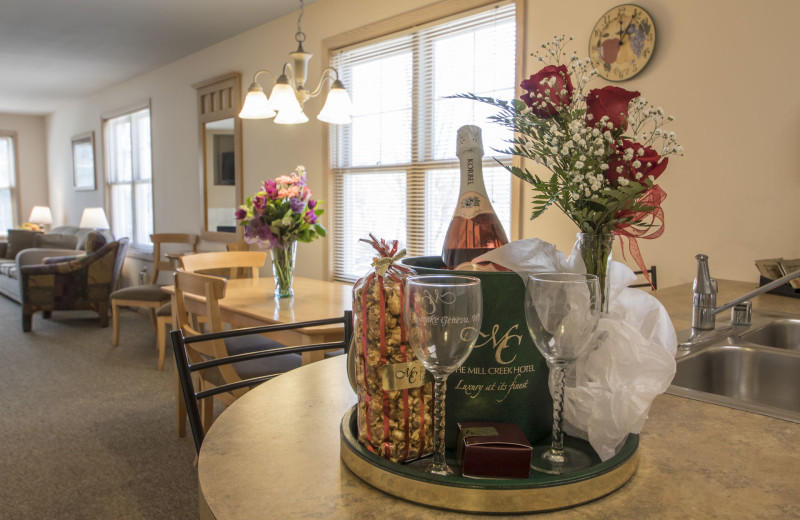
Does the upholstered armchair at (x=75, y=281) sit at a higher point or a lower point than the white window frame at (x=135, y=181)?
lower

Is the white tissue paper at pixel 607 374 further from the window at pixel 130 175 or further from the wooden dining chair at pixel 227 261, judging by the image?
the window at pixel 130 175

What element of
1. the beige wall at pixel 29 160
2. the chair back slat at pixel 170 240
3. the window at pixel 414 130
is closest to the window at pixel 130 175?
the chair back slat at pixel 170 240

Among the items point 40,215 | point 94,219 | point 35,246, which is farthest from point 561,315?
point 40,215

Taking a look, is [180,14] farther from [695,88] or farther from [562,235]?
[695,88]

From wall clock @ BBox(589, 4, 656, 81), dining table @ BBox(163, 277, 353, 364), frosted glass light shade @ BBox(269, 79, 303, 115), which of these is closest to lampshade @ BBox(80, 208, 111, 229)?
dining table @ BBox(163, 277, 353, 364)

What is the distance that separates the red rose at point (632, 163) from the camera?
1.97 ft

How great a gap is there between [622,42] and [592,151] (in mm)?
2264

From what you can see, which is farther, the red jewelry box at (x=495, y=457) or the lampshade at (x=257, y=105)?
the lampshade at (x=257, y=105)

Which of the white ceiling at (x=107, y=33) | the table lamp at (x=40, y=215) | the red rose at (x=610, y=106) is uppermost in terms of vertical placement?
the white ceiling at (x=107, y=33)

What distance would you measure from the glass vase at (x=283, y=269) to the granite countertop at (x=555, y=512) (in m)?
1.76

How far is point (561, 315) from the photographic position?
0.56 meters

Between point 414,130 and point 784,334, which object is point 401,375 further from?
point 414,130

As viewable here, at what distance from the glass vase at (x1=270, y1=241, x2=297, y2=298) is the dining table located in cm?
5

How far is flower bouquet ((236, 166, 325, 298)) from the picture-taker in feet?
8.45
